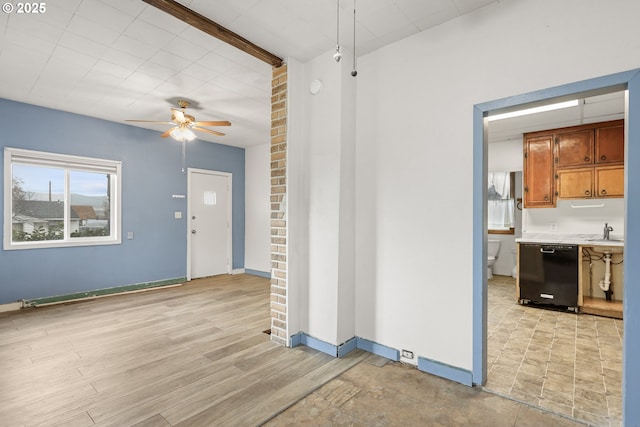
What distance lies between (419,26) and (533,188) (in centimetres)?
367

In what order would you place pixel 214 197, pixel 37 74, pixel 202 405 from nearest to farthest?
pixel 202 405, pixel 37 74, pixel 214 197

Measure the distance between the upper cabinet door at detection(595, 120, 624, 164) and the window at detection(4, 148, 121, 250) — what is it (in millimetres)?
→ 7425

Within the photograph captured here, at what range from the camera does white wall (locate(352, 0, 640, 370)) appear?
6.32 feet

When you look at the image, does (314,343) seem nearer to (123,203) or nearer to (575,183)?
(123,203)

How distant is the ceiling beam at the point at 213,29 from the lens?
2.18 m

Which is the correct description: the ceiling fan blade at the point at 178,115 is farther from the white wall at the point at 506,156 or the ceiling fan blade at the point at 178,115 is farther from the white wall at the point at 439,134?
the white wall at the point at 506,156

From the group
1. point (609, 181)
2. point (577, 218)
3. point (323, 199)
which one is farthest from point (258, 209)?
point (609, 181)

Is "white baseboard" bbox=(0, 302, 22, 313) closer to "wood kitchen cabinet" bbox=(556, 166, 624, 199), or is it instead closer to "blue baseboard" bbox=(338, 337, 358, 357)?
"blue baseboard" bbox=(338, 337, 358, 357)

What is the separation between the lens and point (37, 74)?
11.0 ft

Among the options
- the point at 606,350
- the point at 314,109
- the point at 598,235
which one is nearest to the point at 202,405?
the point at 314,109

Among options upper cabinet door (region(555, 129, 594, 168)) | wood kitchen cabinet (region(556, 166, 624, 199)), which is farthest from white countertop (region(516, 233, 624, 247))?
upper cabinet door (region(555, 129, 594, 168))

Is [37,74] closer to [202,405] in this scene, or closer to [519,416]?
→ [202,405]

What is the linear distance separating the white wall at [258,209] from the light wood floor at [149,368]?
2.43 m

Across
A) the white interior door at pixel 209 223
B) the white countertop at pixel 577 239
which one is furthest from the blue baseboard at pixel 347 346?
the white interior door at pixel 209 223
